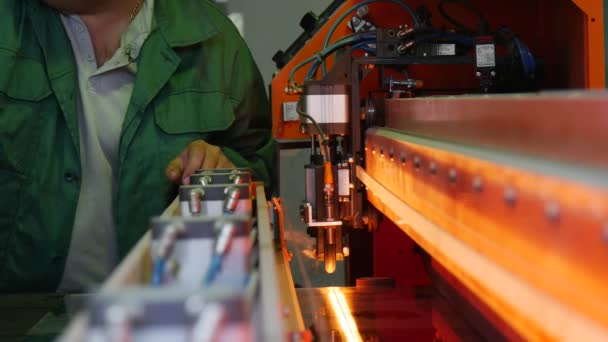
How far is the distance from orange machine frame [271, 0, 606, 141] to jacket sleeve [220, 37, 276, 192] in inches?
7.8

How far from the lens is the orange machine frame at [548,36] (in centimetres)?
133

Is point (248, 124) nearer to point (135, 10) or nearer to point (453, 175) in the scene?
point (135, 10)

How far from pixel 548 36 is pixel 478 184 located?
1021mm

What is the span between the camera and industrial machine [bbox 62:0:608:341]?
0.47 meters

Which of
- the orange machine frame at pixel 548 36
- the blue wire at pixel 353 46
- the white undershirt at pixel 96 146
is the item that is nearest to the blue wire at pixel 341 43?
the blue wire at pixel 353 46

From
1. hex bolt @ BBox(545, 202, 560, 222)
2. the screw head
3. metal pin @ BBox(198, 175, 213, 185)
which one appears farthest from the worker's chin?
hex bolt @ BBox(545, 202, 560, 222)

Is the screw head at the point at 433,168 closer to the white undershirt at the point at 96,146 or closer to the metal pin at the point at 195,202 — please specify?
the metal pin at the point at 195,202

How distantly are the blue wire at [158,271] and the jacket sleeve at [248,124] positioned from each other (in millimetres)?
1403

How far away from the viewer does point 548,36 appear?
1583 millimetres

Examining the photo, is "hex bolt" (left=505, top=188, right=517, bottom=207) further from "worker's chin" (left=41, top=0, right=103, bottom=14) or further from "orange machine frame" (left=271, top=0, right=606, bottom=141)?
"worker's chin" (left=41, top=0, right=103, bottom=14)

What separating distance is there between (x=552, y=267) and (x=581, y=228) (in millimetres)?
66

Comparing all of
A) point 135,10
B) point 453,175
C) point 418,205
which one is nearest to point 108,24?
point 135,10

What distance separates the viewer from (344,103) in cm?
145

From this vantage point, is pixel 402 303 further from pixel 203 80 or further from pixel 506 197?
pixel 203 80
